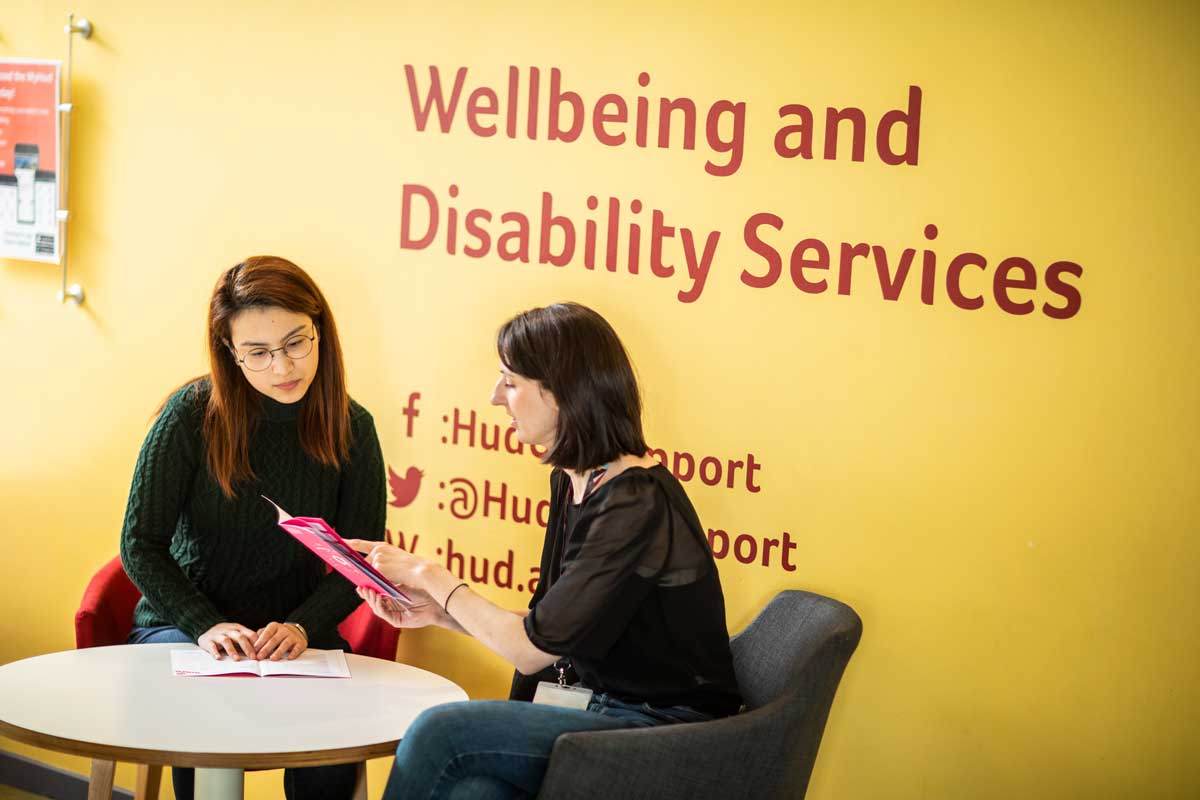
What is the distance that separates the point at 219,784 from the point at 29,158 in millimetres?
2297

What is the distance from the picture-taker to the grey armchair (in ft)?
6.75

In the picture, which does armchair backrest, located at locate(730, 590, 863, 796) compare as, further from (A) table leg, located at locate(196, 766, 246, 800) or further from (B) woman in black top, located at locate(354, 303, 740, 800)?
(A) table leg, located at locate(196, 766, 246, 800)

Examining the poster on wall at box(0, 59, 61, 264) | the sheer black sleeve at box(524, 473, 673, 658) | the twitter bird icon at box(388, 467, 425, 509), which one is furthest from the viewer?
the poster on wall at box(0, 59, 61, 264)

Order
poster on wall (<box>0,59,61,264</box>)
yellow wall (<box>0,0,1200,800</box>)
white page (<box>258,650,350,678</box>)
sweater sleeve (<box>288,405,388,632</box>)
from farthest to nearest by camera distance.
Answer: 1. poster on wall (<box>0,59,61,264</box>)
2. sweater sleeve (<box>288,405,388,632</box>)
3. yellow wall (<box>0,0,1200,800</box>)
4. white page (<box>258,650,350,678</box>)

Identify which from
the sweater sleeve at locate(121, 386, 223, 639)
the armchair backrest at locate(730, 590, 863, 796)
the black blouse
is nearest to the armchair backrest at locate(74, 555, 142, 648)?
the sweater sleeve at locate(121, 386, 223, 639)

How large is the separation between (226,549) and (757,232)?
149 cm

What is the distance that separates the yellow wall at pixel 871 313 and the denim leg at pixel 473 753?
1.02m

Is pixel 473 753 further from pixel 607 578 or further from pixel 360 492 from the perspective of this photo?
pixel 360 492

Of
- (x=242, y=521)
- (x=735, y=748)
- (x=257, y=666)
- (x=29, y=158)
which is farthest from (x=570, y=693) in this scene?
(x=29, y=158)

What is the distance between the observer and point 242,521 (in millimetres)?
2789

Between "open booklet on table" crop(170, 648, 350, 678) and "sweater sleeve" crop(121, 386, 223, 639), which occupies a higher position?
"sweater sleeve" crop(121, 386, 223, 639)

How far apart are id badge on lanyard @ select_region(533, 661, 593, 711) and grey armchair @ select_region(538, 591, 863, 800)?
24 cm

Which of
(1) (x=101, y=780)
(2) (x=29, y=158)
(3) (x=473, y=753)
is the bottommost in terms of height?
(1) (x=101, y=780)

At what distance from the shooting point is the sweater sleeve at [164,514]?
2.66 meters
